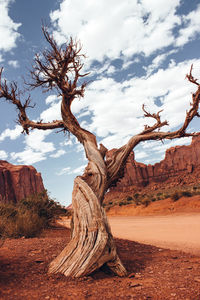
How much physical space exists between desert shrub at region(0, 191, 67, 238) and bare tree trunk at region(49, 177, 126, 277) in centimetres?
406

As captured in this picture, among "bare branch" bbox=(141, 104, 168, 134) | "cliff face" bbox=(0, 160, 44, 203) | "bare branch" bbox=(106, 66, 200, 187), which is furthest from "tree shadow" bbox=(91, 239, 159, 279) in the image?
"cliff face" bbox=(0, 160, 44, 203)

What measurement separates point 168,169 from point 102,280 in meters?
74.1

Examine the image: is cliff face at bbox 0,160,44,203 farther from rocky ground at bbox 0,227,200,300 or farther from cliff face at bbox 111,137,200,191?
rocky ground at bbox 0,227,200,300

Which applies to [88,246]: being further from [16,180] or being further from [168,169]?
[168,169]

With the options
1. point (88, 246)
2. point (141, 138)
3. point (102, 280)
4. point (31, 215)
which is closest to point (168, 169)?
point (31, 215)

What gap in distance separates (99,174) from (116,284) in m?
2.60

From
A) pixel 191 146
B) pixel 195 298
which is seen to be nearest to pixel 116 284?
pixel 195 298

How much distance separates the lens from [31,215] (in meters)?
10.6

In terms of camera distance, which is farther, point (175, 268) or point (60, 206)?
Result: point (60, 206)

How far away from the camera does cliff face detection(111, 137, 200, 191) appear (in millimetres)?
71500

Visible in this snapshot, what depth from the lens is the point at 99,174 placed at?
5961 millimetres

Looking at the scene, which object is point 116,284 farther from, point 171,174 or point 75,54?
point 171,174

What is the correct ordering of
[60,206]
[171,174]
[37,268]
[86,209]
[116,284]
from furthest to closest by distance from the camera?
[171,174] → [60,206] → [86,209] → [37,268] → [116,284]

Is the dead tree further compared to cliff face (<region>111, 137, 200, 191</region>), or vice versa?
cliff face (<region>111, 137, 200, 191</region>)
